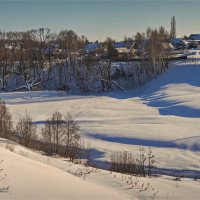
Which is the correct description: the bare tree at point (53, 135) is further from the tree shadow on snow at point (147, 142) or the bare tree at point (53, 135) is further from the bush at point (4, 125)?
the tree shadow on snow at point (147, 142)

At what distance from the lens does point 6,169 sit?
34.9 ft

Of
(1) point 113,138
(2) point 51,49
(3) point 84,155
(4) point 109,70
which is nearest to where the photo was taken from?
(3) point 84,155

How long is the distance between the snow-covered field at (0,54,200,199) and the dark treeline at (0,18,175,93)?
7.58 meters

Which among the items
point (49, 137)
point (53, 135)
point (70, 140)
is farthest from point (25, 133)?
point (70, 140)

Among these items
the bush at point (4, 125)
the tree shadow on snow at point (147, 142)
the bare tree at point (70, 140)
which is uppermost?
the bush at point (4, 125)

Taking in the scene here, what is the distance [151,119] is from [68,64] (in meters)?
45.0

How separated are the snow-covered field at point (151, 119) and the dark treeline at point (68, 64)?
7.58 metres

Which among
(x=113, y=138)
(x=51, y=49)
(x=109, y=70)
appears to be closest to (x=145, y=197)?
(x=113, y=138)

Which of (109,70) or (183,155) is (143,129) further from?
(109,70)

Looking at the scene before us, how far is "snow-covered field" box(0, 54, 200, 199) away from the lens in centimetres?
2016

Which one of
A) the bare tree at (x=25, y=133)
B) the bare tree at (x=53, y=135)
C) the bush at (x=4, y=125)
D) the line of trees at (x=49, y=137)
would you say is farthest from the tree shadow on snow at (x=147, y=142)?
the bush at (x=4, y=125)

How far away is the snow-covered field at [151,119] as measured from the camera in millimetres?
20156

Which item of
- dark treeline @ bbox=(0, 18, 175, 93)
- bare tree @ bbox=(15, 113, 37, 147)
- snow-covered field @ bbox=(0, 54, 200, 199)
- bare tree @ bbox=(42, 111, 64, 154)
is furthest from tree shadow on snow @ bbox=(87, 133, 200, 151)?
dark treeline @ bbox=(0, 18, 175, 93)

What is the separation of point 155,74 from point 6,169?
58.7 meters
